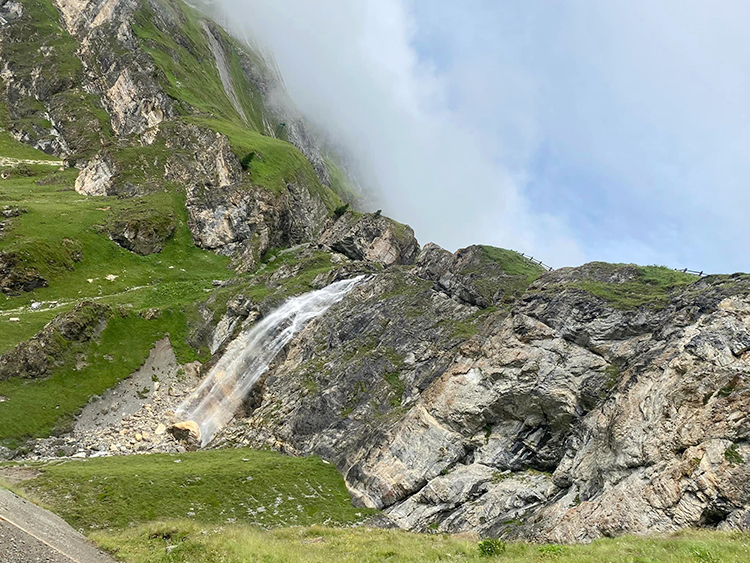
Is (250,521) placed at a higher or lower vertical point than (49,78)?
lower

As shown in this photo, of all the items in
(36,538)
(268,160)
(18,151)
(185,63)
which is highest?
(185,63)

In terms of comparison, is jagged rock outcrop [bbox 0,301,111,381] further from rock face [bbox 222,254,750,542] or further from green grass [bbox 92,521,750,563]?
green grass [bbox 92,521,750,563]

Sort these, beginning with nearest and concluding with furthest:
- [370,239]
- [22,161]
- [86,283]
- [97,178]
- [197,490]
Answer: [197,490]
[86,283]
[97,178]
[370,239]
[22,161]

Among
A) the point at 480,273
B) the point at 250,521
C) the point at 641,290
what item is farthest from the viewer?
the point at 480,273

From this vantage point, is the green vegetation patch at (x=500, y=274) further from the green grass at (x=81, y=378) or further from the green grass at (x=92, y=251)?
the green grass at (x=92, y=251)

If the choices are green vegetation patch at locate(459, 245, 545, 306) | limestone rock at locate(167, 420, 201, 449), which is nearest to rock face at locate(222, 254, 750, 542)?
green vegetation patch at locate(459, 245, 545, 306)

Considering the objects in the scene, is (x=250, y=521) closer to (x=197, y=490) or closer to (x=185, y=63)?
(x=197, y=490)

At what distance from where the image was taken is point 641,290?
46.2 m

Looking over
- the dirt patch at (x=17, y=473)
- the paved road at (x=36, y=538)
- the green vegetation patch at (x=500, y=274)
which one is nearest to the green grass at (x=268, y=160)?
the green vegetation patch at (x=500, y=274)

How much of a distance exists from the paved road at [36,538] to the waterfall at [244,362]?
1116 inches

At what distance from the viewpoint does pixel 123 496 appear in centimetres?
3083

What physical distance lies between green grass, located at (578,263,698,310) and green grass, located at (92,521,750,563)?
89.2 ft

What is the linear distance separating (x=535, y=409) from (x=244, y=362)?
4009cm

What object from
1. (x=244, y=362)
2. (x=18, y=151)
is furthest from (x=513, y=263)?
(x=18, y=151)
